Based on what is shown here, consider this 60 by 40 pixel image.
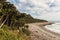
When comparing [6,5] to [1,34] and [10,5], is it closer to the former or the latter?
[10,5]

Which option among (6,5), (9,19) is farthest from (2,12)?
(6,5)

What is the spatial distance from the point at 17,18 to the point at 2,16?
26.6ft

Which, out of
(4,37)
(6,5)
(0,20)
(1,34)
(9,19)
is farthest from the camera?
(6,5)

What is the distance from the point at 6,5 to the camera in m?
33.9

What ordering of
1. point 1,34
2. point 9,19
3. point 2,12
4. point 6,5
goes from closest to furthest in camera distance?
point 1,34, point 2,12, point 9,19, point 6,5

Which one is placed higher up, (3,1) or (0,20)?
(3,1)

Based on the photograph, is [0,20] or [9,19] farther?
[9,19]

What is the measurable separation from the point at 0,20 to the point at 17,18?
9.75m

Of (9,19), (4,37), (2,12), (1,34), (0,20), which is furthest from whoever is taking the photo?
(9,19)

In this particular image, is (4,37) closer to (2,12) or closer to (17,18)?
(2,12)

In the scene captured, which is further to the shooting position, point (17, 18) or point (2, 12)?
point (17, 18)

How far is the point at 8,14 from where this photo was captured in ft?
94.8

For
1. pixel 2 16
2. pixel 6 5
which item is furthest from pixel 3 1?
pixel 2 16

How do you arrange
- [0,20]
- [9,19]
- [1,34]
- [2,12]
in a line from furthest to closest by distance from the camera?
[9,19] < [2,12] < [0,20] < [1,34]
